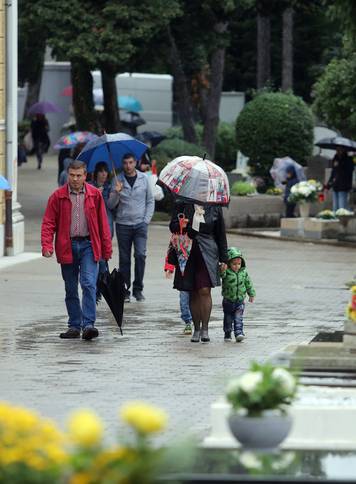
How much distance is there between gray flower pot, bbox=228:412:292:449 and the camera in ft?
21.7

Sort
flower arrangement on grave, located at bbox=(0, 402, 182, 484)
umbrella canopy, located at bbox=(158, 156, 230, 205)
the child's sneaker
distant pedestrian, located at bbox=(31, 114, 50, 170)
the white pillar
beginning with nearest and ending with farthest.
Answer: flower arrangement on grave, located at bbox=(0, 402, 182, 484), umbrella canopy, located at bbox=(158, 156, 230, 205), the child's sneaker, the white pillar, distant pedestrian, located at bbox=(31, 114, 50, 170)

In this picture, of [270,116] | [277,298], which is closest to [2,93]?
[277,298]

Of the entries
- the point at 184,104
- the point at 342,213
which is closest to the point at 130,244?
the point at 342,213

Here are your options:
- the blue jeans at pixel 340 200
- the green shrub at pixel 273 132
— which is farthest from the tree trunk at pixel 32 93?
the blue jeans at pixel 340 200

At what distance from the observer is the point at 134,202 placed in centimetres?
1655

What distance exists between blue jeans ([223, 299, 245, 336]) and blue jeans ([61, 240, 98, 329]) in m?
1.19

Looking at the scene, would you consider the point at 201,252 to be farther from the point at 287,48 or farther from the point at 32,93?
the point at 32,93

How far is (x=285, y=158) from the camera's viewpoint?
30.6 m

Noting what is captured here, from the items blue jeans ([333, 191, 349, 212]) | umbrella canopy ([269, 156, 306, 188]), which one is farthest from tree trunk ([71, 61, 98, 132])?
blue jeans ([333, 191, 349, 212])

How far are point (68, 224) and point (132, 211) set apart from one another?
314 cm

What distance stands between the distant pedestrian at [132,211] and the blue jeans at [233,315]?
316 centimetres

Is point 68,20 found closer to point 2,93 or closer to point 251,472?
point 2,93

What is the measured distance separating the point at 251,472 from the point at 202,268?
7.56 meters

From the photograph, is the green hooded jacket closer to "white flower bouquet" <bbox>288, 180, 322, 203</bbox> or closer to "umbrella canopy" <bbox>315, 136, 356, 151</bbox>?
"white flower bouquet" <bbox>288, 180, 322, 203</bbox>
